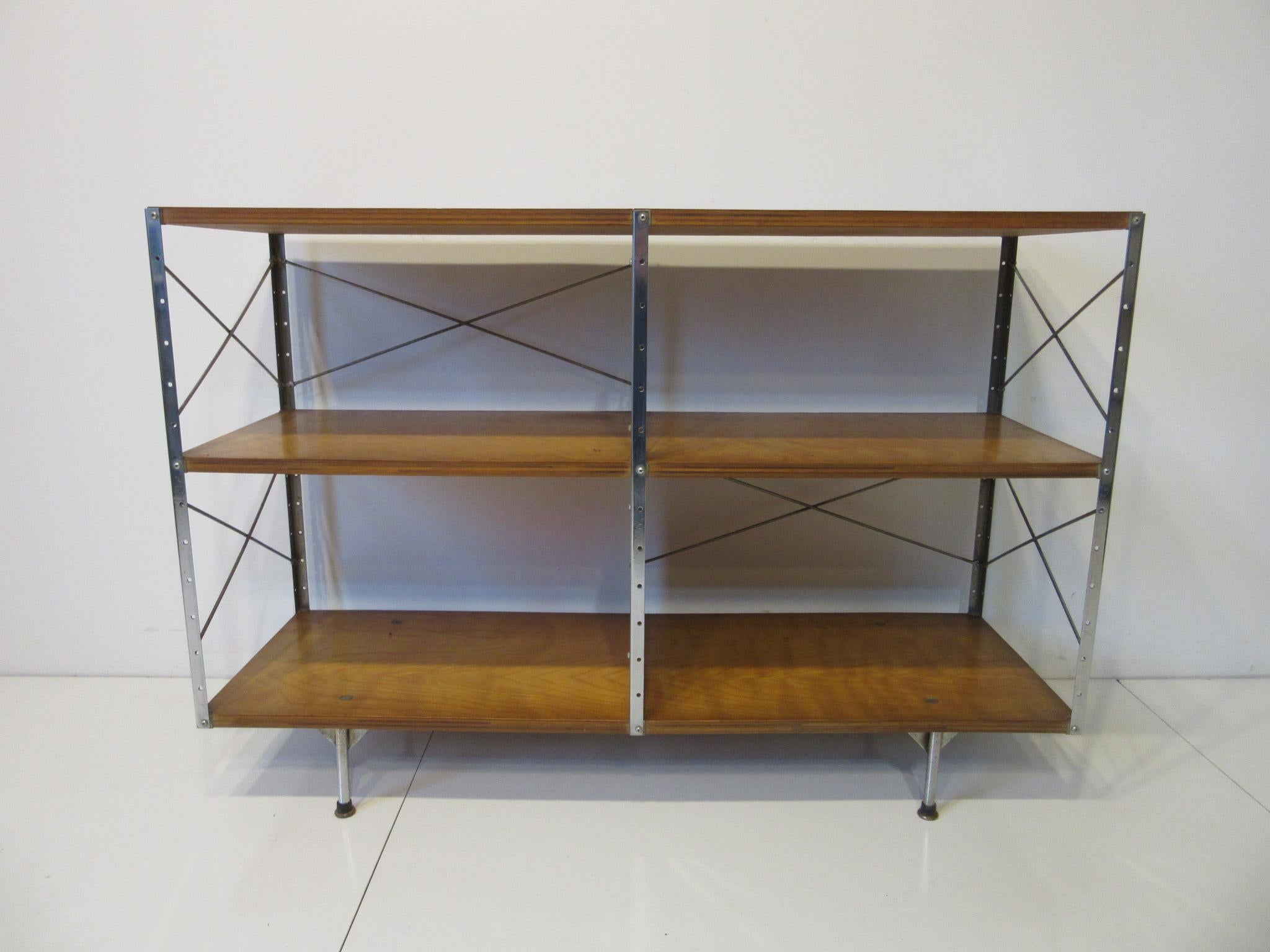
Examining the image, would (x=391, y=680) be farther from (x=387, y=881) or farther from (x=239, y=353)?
(x=239, y=353)

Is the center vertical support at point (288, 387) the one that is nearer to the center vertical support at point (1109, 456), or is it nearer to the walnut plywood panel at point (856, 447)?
the walnut plywood panel at point (856, 447)

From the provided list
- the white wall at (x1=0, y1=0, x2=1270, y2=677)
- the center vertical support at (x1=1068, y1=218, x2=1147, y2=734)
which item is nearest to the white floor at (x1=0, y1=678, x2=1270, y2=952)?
the center vertical support at (x1=1068, y1=218, x2=1147, y2=734)

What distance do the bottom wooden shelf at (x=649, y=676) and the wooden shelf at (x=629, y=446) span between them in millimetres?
502

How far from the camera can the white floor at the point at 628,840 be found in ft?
4.75

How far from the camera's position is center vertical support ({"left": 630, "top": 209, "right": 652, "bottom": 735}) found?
152 cm

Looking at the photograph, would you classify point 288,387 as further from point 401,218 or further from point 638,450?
point 638,450

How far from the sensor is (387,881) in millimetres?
1548

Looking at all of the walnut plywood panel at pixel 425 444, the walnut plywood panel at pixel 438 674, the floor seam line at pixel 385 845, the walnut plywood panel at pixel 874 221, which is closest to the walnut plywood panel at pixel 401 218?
the walnut plywood panel at pixel 874 221

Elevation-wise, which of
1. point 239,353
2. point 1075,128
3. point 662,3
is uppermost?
point 662,3

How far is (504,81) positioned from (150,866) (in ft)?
5.98

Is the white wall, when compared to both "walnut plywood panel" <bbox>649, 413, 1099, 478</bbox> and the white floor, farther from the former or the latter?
the white floor

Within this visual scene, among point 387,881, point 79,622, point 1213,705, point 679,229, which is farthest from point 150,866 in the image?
point 1213,705

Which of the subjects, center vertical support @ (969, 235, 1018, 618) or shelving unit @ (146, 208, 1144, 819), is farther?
center vertical support @ (969, 235, 1018, 618)

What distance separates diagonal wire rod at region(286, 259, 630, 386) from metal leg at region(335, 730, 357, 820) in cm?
89
